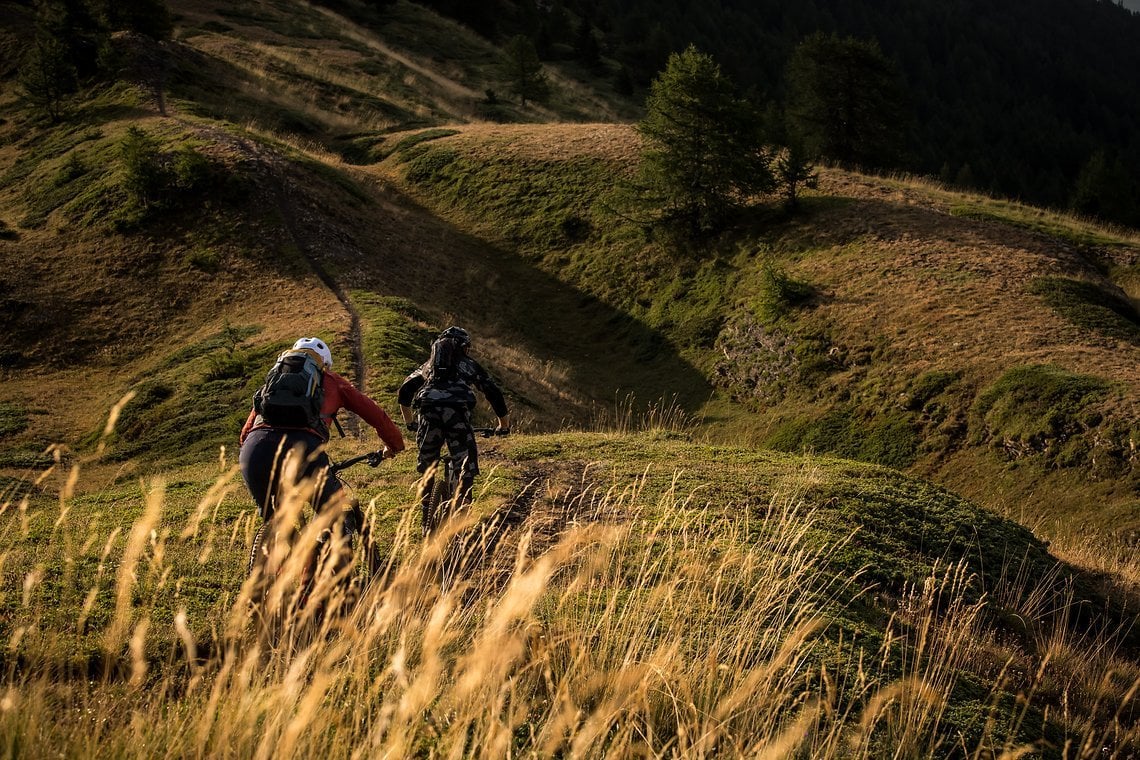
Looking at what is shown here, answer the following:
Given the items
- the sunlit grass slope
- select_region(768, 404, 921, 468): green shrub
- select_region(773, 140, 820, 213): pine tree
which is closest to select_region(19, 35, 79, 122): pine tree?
select_region(773, 140, 820, 213): pine tree

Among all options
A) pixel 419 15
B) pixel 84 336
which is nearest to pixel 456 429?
pixel 84 336

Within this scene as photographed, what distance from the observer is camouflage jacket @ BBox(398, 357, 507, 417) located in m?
8.00

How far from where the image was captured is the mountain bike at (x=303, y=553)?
3.29m

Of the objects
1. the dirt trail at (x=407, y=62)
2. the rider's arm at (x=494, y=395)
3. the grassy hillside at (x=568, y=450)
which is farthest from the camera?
the dirt trail at (x=407, y=62)

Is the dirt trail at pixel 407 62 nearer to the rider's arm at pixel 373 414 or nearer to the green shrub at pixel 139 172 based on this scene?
the green shrub at pixel 139 172

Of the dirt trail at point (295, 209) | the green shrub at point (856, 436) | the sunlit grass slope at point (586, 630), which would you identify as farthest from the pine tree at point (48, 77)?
the green shrub at point (856, 436)

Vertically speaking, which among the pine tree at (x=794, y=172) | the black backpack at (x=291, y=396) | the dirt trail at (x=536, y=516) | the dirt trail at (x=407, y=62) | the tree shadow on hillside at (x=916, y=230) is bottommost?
the dirt trail at (x=536, y=516)

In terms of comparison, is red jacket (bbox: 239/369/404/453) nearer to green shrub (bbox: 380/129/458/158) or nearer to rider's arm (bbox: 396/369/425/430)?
rider's arm (bbox: 396/369/425/430)

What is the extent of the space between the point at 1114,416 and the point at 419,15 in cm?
7702

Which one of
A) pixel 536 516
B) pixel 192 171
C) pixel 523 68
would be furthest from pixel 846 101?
pixel 536 516

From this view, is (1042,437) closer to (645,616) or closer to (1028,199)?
(645,616)

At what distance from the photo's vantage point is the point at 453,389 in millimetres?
8055

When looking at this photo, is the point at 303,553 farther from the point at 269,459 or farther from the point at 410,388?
the point at 410,388

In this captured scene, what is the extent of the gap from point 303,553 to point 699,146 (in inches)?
1150
